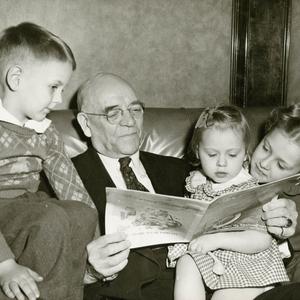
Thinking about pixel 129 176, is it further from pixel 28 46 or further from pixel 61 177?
pixel 28 46

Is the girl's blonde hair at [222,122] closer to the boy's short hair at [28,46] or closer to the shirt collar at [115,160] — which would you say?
the shirt collar at [115,160]

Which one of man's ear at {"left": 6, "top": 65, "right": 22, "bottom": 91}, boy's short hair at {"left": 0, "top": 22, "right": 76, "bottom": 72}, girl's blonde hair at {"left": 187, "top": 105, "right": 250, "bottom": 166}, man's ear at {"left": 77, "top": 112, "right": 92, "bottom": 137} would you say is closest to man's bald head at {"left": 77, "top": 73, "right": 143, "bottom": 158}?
man's ear at {"left": 77, "top": 112, "right": 92, "bottom": 137}

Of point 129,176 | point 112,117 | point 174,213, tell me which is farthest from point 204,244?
point 112,117

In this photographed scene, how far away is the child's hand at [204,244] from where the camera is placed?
1861 mm

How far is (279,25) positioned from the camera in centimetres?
358

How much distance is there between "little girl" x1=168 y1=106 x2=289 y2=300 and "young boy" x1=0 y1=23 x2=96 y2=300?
442mm

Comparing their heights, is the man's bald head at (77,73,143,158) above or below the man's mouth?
above

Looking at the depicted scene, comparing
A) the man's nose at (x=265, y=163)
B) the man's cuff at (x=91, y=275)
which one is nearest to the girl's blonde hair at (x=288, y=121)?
the man's nose at (x=265, y=163)

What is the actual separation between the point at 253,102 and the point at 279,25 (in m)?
0.59

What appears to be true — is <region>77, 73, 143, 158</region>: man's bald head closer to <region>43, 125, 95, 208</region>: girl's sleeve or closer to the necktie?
Result: the necktie

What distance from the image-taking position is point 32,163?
1.90 meters

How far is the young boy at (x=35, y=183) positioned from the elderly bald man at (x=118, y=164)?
0.83ft

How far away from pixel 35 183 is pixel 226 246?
0.78m

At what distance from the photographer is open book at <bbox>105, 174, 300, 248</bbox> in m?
1.65
